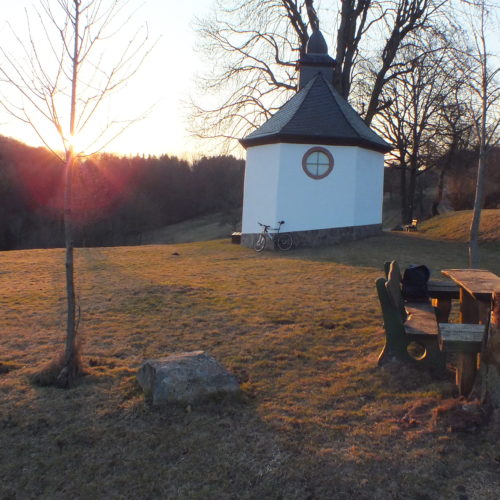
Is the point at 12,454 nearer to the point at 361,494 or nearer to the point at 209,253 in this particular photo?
the point at 361,494

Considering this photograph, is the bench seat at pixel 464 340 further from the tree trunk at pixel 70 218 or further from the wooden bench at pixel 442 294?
the tree trunk at pixel 70 218

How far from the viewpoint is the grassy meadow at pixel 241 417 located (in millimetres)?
3117

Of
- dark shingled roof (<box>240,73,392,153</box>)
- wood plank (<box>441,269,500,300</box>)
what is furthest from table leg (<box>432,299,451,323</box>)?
dark shingled roof (<box>240,73,392,153</box>)

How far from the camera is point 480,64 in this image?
7277 millimetres

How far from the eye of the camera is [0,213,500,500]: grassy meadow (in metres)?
3.12

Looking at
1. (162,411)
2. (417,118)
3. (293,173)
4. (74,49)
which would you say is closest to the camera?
(162,411)

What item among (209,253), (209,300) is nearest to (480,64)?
(209,300)


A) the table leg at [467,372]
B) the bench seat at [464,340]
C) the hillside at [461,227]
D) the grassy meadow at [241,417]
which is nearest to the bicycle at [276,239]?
the hillside at [461,227]

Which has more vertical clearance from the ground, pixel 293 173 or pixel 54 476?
pixel 293 173

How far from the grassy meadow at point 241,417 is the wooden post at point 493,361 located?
10.5 inches

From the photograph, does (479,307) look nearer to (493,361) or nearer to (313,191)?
(493,361)

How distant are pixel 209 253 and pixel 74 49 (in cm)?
1163

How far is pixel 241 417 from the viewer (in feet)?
12.9

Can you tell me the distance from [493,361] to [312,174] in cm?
1280
